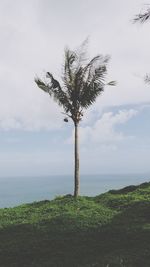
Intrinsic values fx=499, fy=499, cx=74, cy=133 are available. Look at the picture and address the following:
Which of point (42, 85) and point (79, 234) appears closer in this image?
point (79, 234)

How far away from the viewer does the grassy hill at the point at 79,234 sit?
16297mm

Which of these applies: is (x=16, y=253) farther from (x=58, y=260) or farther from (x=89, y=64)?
(x=89, y=64)

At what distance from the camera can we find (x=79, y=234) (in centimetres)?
2025

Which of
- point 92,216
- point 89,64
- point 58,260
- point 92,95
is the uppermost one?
point 89,64

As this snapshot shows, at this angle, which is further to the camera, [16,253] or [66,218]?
[66,218]

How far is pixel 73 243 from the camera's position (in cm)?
1866

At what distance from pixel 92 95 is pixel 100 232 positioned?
43.4ft

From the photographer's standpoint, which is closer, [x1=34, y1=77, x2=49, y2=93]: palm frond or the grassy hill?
the grassy hill

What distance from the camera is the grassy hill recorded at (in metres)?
16.3

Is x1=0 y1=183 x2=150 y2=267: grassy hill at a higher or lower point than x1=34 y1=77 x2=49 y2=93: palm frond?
lower

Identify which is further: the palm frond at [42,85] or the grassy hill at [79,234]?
the palm frond at [42,85]

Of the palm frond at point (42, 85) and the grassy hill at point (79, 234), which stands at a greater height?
the palm frond at point (42, 85)

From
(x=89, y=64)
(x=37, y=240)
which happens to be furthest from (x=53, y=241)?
(x=89, y=64)

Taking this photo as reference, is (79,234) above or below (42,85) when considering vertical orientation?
below
